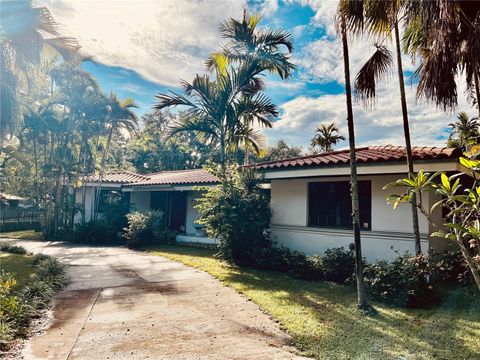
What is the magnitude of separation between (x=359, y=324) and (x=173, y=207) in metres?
14.0

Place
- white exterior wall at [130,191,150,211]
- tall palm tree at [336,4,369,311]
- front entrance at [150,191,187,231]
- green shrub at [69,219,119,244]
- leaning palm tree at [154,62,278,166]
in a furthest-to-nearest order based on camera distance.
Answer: white exterior wall at [130,191,150,211]
front entrance at [150,191,187,231]
green shrub at [69,219,119,244]
leaning palm tree at [154,62,278,166]
tall palm tree at [336,4,369,311]

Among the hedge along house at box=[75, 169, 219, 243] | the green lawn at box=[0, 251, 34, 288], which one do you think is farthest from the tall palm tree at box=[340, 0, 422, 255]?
the hedge along house at box=[75, 169, 219, 243]

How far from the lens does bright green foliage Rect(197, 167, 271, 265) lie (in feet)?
30.8

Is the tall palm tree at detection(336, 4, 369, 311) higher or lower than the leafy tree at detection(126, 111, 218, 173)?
lower

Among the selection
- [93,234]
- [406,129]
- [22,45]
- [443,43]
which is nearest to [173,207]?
[93,234]

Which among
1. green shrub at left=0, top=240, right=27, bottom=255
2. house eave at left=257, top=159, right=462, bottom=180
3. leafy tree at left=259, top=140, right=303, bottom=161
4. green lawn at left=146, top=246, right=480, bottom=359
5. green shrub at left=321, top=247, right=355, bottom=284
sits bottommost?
green lawn at left=146, top=246, right=480, bottom=359

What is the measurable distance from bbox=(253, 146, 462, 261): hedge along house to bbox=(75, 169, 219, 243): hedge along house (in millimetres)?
5121

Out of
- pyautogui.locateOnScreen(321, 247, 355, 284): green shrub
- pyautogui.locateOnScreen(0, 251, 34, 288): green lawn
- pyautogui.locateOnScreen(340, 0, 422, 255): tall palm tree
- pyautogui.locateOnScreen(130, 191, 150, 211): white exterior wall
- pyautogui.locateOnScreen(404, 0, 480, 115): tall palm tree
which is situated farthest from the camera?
pyautogui.locateOnScreen(130, 191, 150, 211): white exterior wall

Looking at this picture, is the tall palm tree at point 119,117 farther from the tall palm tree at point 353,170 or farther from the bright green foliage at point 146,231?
the tall palm tree at point 353,170

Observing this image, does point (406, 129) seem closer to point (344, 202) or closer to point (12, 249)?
point (344, 202)

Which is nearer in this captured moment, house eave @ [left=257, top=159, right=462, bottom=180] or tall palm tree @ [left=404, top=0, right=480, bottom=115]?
tall palm tree @ [left=404, top=0, right=480, bottom=115]

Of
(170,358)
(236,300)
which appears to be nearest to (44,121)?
(236,300)

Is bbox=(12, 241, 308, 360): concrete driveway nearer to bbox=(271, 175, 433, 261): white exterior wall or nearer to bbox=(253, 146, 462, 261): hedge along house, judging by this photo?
bbox=(271, 175, 433, 261): white exterior wall

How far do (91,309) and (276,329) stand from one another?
129 inches
